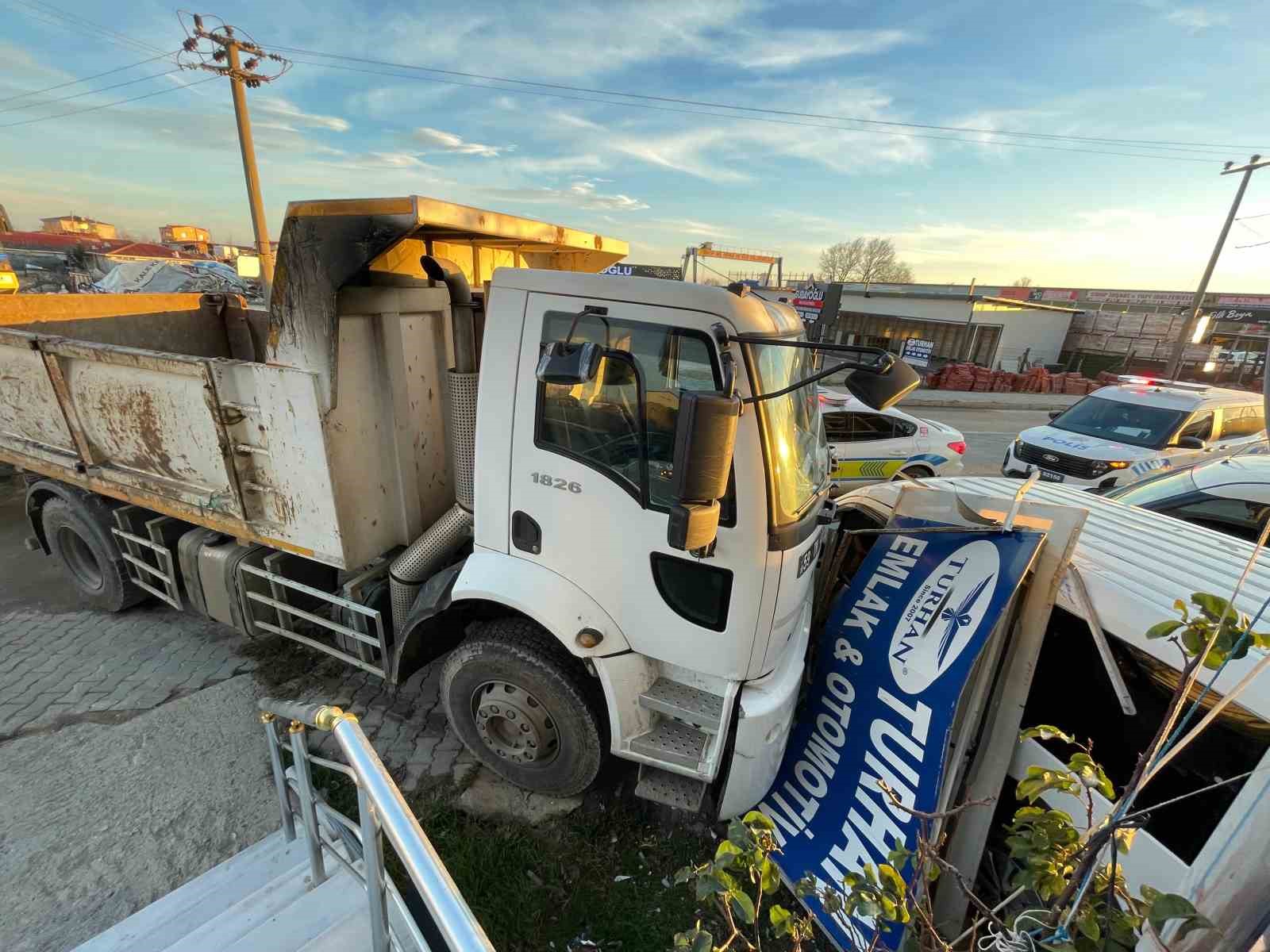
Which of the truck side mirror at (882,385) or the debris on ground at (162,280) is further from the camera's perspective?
the debris on ground at (162,280)

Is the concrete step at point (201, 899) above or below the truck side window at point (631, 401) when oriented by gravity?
below

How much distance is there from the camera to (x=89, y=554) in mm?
4602

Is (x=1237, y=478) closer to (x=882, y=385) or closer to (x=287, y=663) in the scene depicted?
(x=882, y=385)

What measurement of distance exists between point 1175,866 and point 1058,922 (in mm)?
1216

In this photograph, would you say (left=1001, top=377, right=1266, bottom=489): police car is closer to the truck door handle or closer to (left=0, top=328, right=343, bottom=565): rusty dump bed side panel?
the truck door handle

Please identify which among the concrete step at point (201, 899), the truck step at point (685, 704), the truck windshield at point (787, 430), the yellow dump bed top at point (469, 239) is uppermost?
the yellow dump bed top at point (469, 239)

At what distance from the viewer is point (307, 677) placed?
3938 mm

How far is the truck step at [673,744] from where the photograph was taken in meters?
2.67

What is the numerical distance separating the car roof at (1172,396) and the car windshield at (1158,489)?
4258 millimetres

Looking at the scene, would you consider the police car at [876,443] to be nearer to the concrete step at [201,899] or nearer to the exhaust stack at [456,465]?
the exhaust stack at [456,465]

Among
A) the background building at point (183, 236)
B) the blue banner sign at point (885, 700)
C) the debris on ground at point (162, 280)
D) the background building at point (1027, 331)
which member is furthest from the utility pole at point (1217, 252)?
the background building at point (183, 236)

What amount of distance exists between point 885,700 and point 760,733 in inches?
25.1

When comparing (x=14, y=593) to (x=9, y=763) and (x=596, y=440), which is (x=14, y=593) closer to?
(x=9, y=763)

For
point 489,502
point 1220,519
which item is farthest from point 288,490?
point 1220,519
